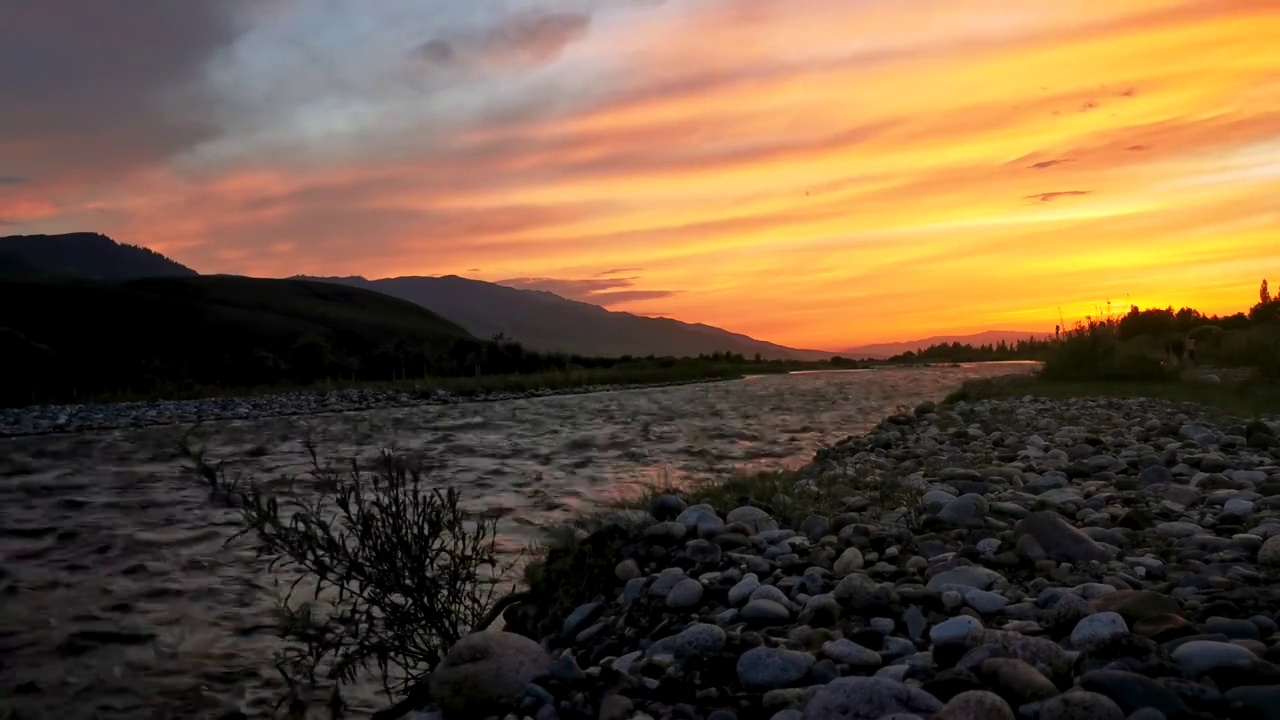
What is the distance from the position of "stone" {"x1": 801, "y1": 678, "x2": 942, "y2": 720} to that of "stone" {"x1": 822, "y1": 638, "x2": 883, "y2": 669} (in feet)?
1.15

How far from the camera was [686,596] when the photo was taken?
4.05 metres

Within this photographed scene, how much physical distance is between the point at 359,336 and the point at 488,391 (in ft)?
151

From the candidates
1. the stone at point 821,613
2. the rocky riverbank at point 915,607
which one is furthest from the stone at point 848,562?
the stone at point 821,613

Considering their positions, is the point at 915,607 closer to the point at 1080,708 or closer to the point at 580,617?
the point at 1080,708

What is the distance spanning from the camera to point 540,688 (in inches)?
130

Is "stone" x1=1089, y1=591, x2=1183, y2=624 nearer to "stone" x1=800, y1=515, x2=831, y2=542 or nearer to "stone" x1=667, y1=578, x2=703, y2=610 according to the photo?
"stone" x1=667, y1=578, x2=703, y2=610

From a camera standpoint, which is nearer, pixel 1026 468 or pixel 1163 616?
pixel 1163 616

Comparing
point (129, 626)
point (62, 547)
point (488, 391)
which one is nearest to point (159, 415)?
point (488, 391)

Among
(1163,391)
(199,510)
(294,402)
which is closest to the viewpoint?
(199,510)

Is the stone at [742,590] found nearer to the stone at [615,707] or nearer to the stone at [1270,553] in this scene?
the stone at [615,707]

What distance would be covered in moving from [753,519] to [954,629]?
2191 mm

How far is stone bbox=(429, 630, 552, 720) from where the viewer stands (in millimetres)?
3357

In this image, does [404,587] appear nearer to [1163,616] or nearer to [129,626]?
[129,626]

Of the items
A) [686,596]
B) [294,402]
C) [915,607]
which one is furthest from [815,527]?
[294,402]
